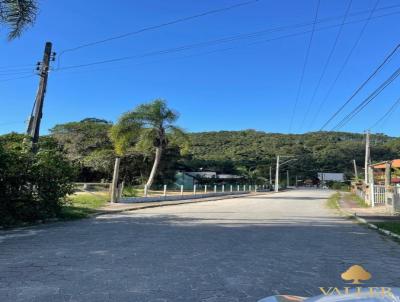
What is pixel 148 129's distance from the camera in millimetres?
40219

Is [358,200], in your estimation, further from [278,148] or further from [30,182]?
[278,148]

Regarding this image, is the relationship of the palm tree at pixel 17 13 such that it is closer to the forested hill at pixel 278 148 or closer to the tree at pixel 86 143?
the tree at pixel 86 143

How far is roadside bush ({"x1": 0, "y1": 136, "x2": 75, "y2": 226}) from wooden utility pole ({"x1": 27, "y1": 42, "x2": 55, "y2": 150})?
130 centimetres

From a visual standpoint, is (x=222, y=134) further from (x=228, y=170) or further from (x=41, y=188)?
(x=41, y=188)

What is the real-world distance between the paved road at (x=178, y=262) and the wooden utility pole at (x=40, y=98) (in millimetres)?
5003

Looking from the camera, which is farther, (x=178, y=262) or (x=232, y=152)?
(x=232, y=152)

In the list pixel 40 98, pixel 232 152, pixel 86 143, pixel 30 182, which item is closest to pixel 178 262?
pixel 30 182

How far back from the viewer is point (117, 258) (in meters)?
8.38

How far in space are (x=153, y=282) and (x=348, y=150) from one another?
10053 cm

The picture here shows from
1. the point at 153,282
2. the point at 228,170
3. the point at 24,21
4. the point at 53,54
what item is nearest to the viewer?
the point at 153,282

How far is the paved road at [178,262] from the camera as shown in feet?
19.9

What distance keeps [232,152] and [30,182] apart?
88168 mm

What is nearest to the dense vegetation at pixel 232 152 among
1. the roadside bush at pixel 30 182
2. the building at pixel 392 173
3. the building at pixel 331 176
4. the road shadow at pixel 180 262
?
the building at pixel 331 176

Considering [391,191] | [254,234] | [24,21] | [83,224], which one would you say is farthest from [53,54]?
[391,191]
